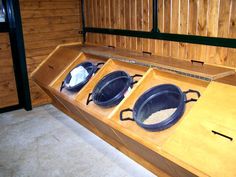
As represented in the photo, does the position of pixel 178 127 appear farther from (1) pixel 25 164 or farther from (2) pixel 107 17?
(2) pixel 107 17

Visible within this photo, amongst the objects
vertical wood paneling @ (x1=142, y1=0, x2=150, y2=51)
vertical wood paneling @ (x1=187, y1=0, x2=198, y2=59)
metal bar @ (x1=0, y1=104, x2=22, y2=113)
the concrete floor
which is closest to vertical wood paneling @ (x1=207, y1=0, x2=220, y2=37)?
vertical wood paneling @ (x1=187, y1=0, x2=198, y2=59)

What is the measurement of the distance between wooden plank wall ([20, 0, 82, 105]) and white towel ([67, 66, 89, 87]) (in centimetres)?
89

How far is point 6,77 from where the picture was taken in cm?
330

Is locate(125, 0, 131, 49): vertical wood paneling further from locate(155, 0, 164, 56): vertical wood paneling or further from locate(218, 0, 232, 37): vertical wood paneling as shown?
locate(218, 0, 232, 37): vertical wood paneling

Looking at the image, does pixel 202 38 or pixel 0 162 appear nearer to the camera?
pixel 202 38

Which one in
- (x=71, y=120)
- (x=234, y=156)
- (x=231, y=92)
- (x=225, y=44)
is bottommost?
(x=71, y=120)

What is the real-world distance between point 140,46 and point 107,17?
0.64 metres

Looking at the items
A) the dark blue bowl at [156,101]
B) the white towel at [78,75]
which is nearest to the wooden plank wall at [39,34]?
the white towel at [78,75]

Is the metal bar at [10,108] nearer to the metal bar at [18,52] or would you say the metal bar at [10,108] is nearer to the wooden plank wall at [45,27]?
the metal bar at [18,52]

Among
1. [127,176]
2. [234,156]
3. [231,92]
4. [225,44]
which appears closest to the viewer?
[234,156]

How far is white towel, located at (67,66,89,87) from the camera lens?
8.70 feet

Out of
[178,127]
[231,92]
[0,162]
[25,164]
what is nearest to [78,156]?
[25,164]

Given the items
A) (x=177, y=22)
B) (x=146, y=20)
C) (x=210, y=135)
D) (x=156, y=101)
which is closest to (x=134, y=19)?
(x=146, y=20)

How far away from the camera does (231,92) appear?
145cm
